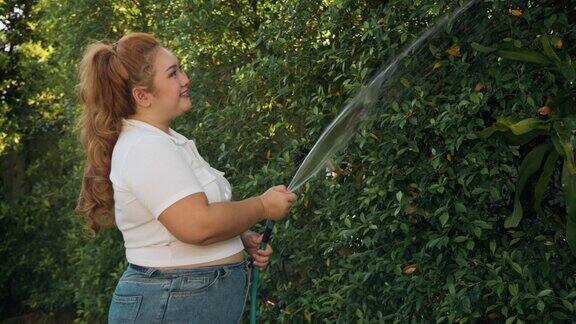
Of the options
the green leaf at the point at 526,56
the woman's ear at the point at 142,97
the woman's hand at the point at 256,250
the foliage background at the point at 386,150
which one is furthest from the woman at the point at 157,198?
the green leaf at the point at 526,56

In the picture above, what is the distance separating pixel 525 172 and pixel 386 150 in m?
0.58

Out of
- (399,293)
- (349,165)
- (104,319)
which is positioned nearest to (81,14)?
(104,319)

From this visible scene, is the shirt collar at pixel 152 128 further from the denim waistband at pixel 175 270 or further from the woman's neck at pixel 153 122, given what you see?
the denim waistband at pixel 175 270

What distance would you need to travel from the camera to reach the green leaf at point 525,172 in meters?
3.46

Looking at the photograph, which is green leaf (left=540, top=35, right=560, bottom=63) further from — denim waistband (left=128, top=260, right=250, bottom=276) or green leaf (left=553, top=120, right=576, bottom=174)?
denim waistband (left=128, top=260, right=250, bottom=276)

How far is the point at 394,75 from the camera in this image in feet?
12.6

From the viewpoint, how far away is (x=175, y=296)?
2834 mm

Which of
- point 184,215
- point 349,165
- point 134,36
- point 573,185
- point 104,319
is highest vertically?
point 134,36

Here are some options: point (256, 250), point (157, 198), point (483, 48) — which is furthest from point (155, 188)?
point (483, 48)

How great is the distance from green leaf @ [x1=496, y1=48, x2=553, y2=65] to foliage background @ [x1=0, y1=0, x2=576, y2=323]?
0.12 m

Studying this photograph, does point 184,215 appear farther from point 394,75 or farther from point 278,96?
point 278,96

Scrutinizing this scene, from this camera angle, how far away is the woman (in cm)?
273

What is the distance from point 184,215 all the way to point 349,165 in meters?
1.47

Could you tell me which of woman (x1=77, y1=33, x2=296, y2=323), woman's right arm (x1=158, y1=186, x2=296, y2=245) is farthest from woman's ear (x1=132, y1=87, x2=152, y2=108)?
woman's right arm (x1=158, y1=186, x2=296, y2=245)
